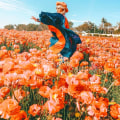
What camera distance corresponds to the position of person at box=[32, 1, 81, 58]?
5.80ft

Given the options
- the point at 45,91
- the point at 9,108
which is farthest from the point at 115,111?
the point at 9,108

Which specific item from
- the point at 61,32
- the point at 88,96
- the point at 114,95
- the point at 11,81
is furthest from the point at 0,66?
the point at 114,95

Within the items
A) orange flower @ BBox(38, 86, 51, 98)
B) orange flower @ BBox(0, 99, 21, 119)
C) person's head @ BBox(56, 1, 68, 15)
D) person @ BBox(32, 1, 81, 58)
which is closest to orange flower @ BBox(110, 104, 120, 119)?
orange flower @ BBox(38, 86, 51, 98)

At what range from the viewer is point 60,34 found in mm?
1938

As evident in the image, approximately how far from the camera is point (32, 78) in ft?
2.85

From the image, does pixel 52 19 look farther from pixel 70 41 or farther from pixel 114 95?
pixel 114 95

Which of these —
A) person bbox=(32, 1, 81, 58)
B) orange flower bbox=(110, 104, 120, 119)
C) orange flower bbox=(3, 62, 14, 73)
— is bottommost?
orange flower bbox=(110, 104, 120, 119)

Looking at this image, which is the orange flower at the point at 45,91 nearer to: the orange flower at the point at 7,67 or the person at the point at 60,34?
the orange flower at the point at 7,67

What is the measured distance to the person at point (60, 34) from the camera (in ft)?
5.80

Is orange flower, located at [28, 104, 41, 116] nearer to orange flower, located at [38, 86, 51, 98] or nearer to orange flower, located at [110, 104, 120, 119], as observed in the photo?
orange flower, located at [38, 86, 51, 98]

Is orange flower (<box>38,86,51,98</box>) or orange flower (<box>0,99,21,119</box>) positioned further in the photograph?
orange flower (<box>38,86,51,98</box>)

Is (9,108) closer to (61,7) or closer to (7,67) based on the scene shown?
(7,67)

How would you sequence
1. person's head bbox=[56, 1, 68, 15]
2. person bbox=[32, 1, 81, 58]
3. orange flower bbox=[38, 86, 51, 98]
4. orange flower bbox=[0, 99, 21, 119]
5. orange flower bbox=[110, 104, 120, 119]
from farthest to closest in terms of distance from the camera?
person's head bbox=[56, 1, 68, 15]
person bbox=[32, 1, 81, 58]
orange flower bbox=[110, 104, 120, 119]
orange flower bbox=[38, 86, 51, 98]
orange flower bbox=[0, 99, 21, 119]

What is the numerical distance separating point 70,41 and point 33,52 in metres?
0.56
